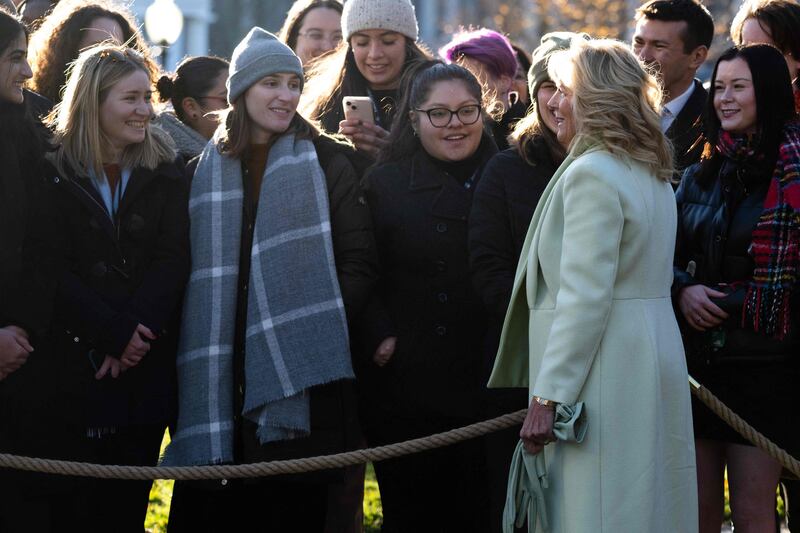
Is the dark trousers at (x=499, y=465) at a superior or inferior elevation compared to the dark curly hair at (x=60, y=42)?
inferior

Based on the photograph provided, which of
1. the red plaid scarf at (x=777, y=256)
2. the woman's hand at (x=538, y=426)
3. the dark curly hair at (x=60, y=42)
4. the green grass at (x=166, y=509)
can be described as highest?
the dark curly hair at (x=60, y=42)

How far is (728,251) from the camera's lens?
558 centimetres

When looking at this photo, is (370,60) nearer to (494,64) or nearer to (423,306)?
(494,64)

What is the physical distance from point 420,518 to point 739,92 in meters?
2.28

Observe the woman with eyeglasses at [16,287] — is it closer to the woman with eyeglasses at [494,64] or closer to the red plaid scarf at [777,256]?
the woman with eyeglasses at [494,64]

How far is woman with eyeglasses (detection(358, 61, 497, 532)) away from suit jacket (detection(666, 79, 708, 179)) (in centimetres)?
103

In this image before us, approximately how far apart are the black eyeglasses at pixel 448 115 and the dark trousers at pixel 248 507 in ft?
5.38

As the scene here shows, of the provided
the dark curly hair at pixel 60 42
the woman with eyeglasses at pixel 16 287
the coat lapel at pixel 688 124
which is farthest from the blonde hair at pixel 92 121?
the coat lapel at pixel 688 124

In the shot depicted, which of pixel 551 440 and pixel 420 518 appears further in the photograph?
pixel 420 518

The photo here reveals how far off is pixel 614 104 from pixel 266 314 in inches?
67.9

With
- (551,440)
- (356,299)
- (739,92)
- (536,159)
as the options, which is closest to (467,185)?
(536,159)

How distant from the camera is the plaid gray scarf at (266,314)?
5.45m

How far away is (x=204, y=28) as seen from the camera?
4194 cm

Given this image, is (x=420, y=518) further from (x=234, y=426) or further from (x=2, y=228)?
(x=2, y=228)
